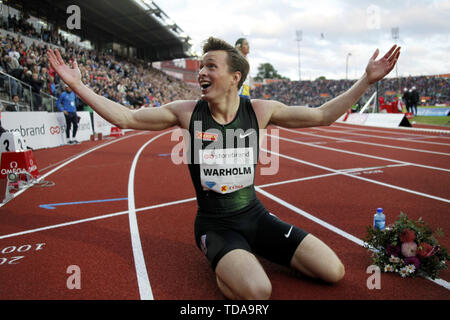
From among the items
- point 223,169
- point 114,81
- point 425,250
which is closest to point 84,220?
point 223,169

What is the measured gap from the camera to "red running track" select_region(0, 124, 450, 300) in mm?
2559

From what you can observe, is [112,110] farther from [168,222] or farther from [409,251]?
[409,251]

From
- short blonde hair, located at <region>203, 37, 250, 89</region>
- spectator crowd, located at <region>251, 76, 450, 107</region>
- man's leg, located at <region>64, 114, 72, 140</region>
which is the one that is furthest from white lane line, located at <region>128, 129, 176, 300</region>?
spectator crowd, located at <region>251, 76, 450, 107</region>

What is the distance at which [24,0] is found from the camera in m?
21.8

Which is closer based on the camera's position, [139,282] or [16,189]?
[139,282]

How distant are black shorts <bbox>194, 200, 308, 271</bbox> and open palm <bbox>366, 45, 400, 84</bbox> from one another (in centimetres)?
134

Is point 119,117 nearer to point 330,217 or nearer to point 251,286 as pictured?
point 251,286

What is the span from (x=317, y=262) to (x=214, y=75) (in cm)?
163

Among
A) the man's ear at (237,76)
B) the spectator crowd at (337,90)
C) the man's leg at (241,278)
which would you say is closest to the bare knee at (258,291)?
the man's leg at (241,278)

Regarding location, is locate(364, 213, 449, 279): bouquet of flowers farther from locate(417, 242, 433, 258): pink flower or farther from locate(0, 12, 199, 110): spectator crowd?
locate(0, 12, 199, 110): spectator crowd

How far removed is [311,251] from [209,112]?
1.37 metres

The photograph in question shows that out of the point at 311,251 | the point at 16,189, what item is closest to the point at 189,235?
the point at 311,251

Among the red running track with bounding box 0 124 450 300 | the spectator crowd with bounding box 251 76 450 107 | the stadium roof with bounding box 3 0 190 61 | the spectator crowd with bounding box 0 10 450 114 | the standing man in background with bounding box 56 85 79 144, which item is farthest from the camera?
the spectator crowd with bounding box 251 76 450 107

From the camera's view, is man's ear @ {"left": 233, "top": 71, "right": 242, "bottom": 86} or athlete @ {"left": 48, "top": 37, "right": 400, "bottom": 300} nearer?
athlete @ {"left": 48, "top": 37, "right": 400, "bottom": 300}
